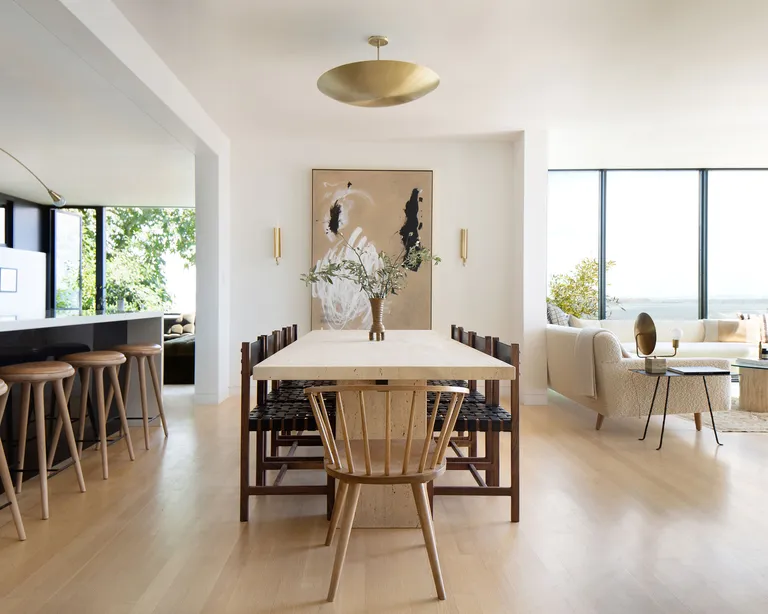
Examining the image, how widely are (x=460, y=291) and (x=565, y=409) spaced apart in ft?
5.08

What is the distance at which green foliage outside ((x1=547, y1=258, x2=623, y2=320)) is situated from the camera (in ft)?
24.6

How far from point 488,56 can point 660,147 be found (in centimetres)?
328

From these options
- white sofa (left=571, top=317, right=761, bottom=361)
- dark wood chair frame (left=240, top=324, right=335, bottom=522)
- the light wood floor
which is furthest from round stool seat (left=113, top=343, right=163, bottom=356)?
white sofa (left=571, top=317, right=761, bottom=361)

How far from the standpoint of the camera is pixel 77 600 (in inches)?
79.4

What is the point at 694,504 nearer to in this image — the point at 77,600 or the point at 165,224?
the point at 77,600

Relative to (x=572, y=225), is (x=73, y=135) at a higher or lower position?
higher

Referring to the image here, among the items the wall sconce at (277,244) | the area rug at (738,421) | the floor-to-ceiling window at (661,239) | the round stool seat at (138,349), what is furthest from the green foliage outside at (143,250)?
the area rug at (738,421)

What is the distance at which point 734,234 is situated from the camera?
7.80 metres

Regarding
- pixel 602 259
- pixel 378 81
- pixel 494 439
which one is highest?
pixel 378 81

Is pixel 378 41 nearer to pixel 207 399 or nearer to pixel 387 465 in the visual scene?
pixel 387 465

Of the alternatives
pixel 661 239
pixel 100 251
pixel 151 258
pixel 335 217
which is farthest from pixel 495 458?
pixel 151 258

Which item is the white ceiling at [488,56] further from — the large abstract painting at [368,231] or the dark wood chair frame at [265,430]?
the dark wood chair frame at [265,430]

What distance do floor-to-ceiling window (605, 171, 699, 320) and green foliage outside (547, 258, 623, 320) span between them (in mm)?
236

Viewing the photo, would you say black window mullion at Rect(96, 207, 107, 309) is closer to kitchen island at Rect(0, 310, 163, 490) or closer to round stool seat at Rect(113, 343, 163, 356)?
kitchen island at Rect(0, 310, 163, 490)
